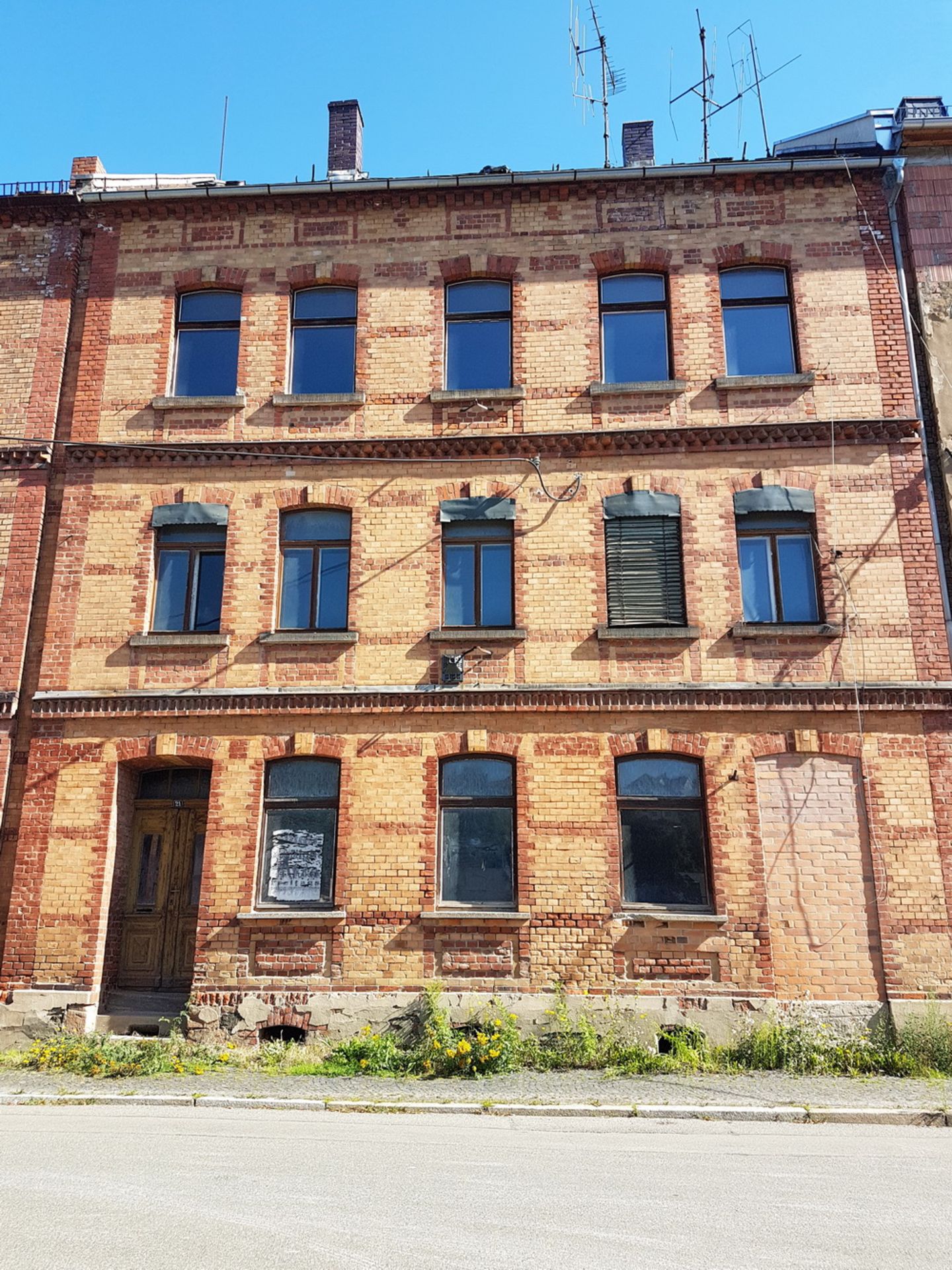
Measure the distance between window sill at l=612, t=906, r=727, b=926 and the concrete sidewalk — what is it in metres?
1.66

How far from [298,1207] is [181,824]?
739cm

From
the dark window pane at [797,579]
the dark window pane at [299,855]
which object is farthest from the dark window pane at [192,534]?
the dark window pane at [797,579]

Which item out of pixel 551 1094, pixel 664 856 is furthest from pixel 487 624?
pixel 551 1094

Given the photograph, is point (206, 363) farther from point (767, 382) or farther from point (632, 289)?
→ point (767, 382)

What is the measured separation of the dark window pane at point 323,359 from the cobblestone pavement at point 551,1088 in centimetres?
893

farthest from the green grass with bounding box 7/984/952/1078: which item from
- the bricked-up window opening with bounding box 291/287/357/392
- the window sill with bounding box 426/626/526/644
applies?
the bricked-up window opening with bounding box 291/287/357/392

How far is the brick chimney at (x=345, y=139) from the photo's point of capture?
1531 cm

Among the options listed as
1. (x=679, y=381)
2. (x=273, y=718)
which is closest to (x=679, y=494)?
(x=679, y=381)

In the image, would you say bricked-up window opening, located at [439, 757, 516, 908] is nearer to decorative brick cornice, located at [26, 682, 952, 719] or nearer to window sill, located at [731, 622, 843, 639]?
decorative brick cornice, located at [26, 682, 952, 719]

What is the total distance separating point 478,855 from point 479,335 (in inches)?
287

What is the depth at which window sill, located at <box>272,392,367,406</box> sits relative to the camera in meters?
12.9

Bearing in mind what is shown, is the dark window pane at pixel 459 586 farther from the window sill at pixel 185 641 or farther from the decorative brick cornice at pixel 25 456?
the decorative brick cornice at pixel 25 456

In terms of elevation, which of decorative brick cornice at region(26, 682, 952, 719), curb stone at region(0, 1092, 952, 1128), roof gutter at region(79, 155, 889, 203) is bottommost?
curb stone at region(0, 1092, 952, 1128)

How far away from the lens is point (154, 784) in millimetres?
12453
